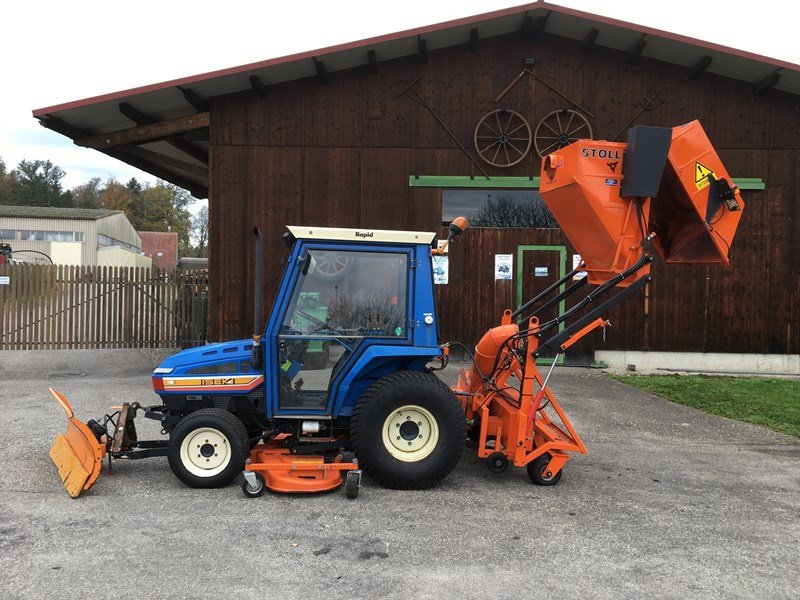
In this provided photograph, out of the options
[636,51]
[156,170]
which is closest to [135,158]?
[156,170]

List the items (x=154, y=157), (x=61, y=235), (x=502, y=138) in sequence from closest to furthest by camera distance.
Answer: (x=502, y=138)
(x=154, y=157)
(x=61, y=235)

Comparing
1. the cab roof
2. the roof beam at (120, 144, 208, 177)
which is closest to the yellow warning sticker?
the cab roof

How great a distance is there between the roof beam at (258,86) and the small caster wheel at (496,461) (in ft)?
27.9

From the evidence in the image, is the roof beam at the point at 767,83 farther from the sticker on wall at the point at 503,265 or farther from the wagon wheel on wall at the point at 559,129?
the sticker on wall at the point at 503,265

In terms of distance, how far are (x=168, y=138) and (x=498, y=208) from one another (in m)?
6.71

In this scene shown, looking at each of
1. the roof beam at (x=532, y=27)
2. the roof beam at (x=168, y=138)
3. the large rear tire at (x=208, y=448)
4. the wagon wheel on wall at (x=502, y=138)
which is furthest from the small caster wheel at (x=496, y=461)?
the roof beam at (x=168, y=138)

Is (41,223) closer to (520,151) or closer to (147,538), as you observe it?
(520,151)

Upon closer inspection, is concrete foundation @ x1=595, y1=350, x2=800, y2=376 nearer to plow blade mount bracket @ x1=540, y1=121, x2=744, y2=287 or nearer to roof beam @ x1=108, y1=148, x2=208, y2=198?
plow blade mount bracket @ x1=540, y1=121, x2=744, y2=287

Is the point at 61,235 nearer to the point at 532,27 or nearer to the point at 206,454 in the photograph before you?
the point at 532,27

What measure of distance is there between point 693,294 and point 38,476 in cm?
1105

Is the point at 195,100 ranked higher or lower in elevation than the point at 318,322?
higher

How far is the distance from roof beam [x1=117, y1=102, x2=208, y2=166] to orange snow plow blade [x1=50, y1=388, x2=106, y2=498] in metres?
7.42

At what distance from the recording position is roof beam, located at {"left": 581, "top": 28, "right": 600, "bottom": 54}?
438 inches

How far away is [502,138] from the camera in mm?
11531
